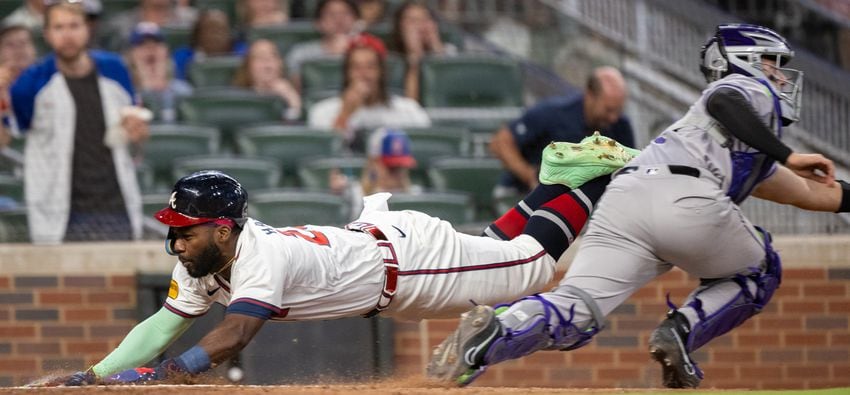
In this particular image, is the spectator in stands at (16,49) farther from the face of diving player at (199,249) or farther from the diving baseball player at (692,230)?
the diving baseball player at (692,230)

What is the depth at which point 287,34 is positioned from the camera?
364 inches

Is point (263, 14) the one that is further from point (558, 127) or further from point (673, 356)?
point (673, 356)

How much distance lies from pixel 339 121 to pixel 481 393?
4.03 meters

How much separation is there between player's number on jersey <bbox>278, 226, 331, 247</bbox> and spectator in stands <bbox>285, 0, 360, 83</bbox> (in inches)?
163

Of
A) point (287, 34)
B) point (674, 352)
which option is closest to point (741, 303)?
point (674, 352)

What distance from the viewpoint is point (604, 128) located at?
743 cm

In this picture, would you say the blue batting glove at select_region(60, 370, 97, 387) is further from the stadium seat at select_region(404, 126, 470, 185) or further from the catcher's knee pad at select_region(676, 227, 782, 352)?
the stadium seat at select_region(404, 126, 470, 185)

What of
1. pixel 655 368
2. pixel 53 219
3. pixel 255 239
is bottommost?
pixel 655 368

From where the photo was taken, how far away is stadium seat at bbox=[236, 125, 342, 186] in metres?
8.12

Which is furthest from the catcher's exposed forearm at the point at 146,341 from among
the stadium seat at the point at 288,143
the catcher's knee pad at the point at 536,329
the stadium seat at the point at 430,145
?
the stadium seat at the point at 430,145

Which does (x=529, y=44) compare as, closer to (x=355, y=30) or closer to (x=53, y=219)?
(x=355, y=30)

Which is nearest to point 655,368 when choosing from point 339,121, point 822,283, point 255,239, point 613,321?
point 613,321

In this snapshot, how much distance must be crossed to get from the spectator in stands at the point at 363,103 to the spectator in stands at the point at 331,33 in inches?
29.5

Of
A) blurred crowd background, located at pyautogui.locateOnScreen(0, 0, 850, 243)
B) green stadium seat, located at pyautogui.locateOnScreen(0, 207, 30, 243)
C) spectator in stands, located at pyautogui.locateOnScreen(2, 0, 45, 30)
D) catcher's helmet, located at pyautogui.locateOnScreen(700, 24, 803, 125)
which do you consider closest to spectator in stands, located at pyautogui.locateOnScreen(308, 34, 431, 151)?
blurred crowd background, located at pyautogui.locateOnScreen(0, 0, 850, 243)
